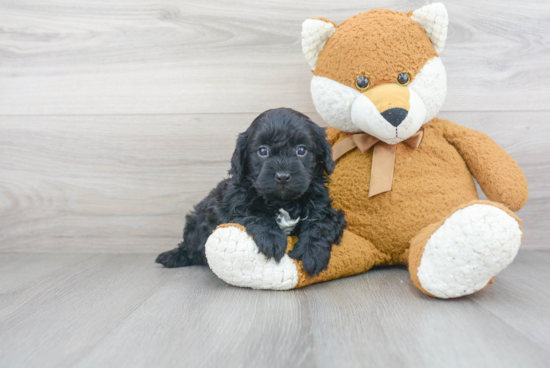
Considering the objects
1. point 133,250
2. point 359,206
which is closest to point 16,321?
point 133,250

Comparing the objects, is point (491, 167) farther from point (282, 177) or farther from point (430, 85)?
point (282, 177)

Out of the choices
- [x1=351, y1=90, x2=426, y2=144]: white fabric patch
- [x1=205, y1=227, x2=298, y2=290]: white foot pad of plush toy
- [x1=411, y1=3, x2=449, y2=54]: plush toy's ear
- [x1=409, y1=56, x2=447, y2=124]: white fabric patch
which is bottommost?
[x1=205, y1=227, x2=298, y2=290]: white foot pad of plush toy

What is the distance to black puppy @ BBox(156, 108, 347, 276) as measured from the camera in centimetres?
109

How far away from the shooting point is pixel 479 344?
0.78 metres

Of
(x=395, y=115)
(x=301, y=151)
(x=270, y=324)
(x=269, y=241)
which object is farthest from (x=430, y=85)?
(x=270, y=324)

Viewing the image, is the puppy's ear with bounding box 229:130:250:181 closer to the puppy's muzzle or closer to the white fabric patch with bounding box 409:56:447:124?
the puppy's muzzle

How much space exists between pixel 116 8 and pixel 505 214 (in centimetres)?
157

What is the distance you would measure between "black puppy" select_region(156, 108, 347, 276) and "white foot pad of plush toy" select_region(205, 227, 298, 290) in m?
0.03

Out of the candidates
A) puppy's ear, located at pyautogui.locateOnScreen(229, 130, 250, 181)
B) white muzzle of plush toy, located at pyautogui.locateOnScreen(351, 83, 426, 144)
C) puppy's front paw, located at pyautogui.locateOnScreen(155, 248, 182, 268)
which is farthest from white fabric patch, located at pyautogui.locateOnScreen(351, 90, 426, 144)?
puppy's front paw, located at pyautogui.locateOnScreen(155, 248, 182, 268)

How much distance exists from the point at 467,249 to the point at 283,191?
1.50 feet

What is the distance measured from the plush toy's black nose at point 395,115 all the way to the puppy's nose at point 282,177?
33 centimetres

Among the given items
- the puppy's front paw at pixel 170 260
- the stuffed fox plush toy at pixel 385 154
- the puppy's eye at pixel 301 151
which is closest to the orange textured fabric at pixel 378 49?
the stuffed fox plush toy at pixel 385 154

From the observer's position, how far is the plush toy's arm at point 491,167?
123cm

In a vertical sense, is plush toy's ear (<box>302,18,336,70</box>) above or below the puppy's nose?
above
